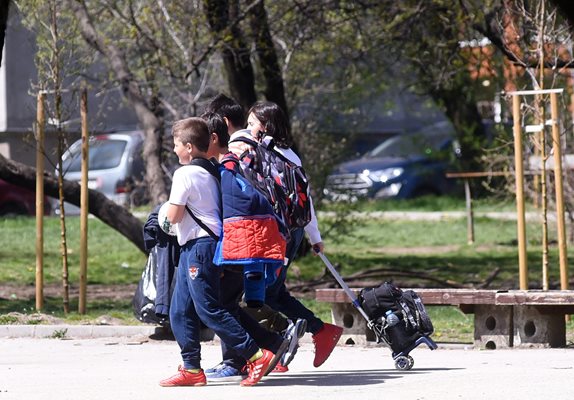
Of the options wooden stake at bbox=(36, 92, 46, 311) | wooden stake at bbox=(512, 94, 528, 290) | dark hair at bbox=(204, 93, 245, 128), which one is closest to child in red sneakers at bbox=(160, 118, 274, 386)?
dark hair at bbox=(204, 93, 245, 128)

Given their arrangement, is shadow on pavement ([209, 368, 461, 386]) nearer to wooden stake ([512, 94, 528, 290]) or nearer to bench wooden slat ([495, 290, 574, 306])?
bench wooden slat ([495, 290, 574, 306])

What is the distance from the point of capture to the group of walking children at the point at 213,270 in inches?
291

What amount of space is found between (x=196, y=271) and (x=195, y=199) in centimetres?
40

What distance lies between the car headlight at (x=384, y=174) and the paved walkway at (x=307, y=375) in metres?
17.2

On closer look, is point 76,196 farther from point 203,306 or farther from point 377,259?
point 203,306

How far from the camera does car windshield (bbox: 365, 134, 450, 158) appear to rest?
1106 inches

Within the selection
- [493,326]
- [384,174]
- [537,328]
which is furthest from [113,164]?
[537,328]

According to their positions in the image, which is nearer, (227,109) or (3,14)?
(227,109)

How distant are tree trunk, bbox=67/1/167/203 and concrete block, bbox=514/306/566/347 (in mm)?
6542

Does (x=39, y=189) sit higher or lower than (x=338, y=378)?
higher

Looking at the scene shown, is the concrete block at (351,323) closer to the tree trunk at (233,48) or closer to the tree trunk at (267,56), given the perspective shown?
the tree trunk at (233,48)

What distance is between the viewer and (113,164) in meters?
24.3

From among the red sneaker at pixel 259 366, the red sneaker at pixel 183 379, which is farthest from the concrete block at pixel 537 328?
the red sneaker at pixel 183 379

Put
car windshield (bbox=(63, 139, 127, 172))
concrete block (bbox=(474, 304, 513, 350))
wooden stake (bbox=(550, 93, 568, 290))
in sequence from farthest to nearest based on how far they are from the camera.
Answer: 1. car windshield (bbox=(63, 139, 127, 172))
2. wooden stake (bbox=(550, 93, 568, 290))
3. concrete block (bbox=(474, 304, 513, 350))
